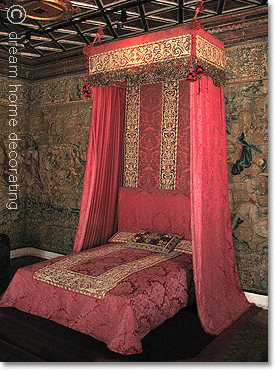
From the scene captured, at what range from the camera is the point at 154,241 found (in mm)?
5105

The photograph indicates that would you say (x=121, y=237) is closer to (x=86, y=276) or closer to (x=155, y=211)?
(x=155, y=211)

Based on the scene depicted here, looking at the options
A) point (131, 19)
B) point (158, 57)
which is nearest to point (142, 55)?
point (158, 57)

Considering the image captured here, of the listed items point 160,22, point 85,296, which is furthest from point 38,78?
point 85,296

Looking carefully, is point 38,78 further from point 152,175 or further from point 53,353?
point 53,353

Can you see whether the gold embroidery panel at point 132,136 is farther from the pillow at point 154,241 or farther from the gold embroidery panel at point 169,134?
the pillow at point 154,241

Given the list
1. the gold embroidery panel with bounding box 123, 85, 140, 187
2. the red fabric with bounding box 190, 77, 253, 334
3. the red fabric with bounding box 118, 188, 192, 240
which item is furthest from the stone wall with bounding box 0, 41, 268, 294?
the gold embroidery panel with bounding box 123, 85, 140, 187

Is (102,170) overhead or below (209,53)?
below

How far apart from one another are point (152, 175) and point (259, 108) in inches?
75.9

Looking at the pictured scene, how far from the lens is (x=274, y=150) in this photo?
2818 mm

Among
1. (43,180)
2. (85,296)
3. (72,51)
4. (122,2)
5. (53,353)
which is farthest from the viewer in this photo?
(43,180)

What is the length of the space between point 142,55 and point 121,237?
2.69 metres

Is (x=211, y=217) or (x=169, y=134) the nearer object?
(x=211, y=217)

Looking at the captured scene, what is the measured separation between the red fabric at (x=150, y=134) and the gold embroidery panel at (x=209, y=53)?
4.72 ft

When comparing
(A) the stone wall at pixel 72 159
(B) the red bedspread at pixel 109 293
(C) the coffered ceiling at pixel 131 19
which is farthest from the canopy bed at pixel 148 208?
(C) the coffered ceiling at pixel 131 19
